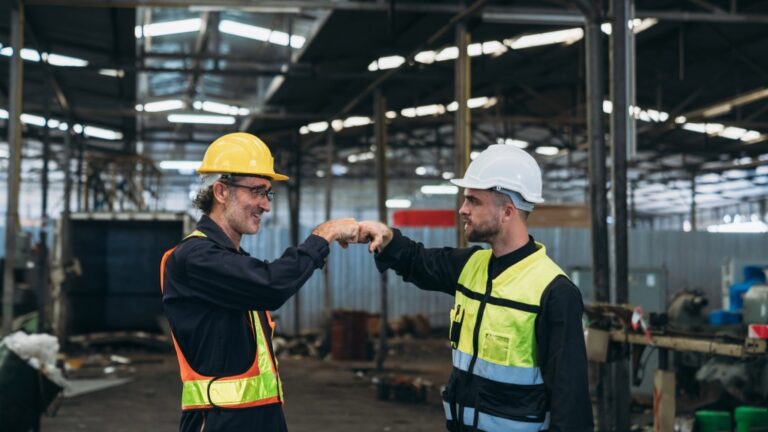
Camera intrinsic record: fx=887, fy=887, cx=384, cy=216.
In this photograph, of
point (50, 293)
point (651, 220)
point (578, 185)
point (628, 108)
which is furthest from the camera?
point (651, 220)

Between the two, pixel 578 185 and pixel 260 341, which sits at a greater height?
pixel 578 185

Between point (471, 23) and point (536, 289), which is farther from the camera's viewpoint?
point (471, 23)

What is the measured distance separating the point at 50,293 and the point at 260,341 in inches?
559

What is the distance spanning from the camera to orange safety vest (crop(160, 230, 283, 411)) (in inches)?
132

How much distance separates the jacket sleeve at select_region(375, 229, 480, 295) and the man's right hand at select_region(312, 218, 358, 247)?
A: 0.79ft

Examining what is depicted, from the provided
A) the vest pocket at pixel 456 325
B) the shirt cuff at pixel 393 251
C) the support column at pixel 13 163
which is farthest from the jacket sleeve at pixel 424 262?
the support column at pixel 13 163

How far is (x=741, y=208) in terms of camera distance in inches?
1527

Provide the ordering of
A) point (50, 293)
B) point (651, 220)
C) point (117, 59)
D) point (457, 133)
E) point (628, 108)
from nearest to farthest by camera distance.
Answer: point (628, 108)
point (457, 133)
point (117, 59)
point (50, 293)
point (651, 220)

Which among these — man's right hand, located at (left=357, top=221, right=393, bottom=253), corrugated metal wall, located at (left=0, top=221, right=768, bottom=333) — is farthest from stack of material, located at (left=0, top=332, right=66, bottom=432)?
corrugated metal wall, located at (left=0, top=221, right=768, bottom=333)

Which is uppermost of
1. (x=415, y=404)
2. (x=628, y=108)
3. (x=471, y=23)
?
(x=471, y=23)

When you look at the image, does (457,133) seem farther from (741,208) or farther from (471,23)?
(741,208)

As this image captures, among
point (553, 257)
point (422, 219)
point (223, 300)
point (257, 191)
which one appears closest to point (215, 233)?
point (257, 191)

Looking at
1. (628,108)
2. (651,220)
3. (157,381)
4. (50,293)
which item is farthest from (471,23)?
(651,220)

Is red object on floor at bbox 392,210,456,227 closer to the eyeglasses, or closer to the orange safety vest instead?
the eyeglasses
